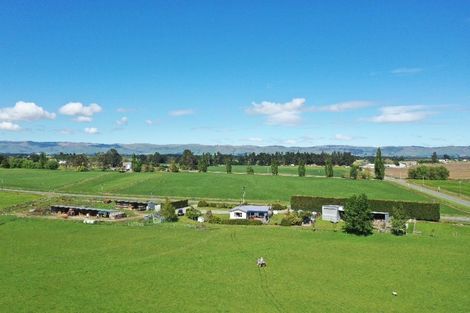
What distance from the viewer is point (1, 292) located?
125ft

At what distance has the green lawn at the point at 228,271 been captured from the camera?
118 feet

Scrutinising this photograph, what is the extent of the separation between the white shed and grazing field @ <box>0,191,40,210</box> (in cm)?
6494

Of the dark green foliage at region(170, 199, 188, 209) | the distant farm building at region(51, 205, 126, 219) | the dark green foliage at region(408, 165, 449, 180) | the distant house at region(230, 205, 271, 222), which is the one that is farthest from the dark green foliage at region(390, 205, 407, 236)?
the dark green foliage at region(408, 165, 449, 180)

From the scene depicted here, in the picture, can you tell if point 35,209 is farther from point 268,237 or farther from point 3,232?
point 268,237

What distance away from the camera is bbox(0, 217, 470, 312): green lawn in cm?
3603

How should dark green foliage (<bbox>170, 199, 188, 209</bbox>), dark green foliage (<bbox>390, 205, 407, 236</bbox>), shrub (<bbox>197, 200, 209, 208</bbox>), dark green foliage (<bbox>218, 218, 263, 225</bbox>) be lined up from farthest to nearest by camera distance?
1. shrub (<bbox>197, 200, 209, 208</bbox>)
2. dark green foliage (<bbox>170, 199, 188, 209</bbox>)
3. dark green foliage (<bbox>218, 218, 263, 225</bbox>)
4. dark green foliage (<bbox>390, 205, 407, 236</bbox>)

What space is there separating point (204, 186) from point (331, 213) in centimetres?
5586

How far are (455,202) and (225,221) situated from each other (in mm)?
58002

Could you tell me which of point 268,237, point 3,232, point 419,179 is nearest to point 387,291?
point 268,237

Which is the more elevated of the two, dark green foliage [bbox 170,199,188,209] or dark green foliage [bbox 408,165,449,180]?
dark green foliage [bbox 408,165,449,180]

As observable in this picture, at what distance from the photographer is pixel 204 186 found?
12850cm

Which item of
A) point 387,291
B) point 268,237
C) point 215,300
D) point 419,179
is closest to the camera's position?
point 215,300

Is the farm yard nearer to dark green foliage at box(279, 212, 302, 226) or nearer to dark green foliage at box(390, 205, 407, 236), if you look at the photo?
dark green foliage at box(279, 212, 302, 226)

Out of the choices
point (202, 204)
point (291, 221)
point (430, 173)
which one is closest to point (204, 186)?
point (202, 204)
